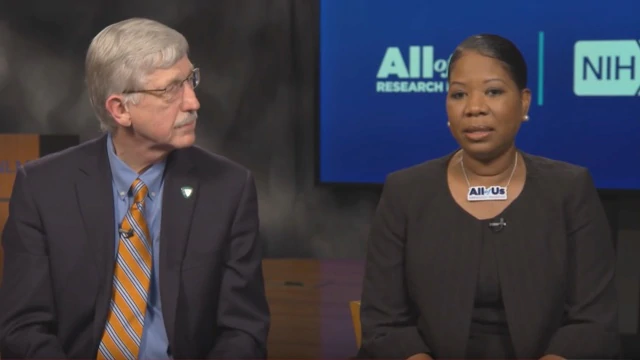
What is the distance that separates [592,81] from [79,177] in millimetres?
2538

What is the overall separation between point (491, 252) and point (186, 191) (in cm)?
70

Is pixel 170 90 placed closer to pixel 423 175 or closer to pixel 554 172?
pixel 423 175

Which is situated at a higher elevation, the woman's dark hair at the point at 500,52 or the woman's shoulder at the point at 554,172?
the woman's dark hair at the point at 500,52

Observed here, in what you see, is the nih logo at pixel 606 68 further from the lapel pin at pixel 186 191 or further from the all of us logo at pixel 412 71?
the lapel pin at pixel 186 191

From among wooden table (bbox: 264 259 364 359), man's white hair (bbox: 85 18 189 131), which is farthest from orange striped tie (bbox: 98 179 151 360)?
wooden table (bbox: 264 259 364 359)

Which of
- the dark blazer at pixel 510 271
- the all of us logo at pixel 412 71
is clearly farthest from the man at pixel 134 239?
the all of us logo at pixel 412 71

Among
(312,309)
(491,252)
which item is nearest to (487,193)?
(491,252)

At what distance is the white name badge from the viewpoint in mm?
2074

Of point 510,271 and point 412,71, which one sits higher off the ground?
point 412,71

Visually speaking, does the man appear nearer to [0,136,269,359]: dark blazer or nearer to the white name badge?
[0,136,269,359]: dark blazer

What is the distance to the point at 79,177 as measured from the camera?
2084mm

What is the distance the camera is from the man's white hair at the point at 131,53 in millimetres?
1989

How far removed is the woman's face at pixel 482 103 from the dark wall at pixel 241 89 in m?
2.20

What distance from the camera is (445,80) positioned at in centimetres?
402
